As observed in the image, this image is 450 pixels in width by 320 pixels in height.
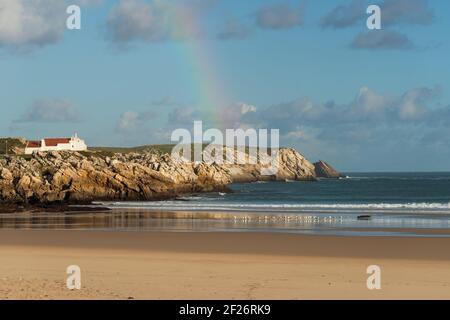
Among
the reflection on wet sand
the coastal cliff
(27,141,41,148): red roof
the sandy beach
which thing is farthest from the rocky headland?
(27,141,41,148): red roof

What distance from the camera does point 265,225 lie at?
3566 cm

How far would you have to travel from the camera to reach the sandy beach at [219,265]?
1477 cm

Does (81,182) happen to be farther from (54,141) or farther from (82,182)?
(54,141)

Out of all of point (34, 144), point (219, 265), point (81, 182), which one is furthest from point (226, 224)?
point (34, 144)

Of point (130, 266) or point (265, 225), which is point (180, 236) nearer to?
point (265, 225)

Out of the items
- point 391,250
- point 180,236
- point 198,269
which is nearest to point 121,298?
point 198,269

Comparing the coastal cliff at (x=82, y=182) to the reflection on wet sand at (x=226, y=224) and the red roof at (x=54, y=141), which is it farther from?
the red roof at (x=54, y=141)

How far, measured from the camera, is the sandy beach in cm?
1477

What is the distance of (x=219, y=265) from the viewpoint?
19594 mm

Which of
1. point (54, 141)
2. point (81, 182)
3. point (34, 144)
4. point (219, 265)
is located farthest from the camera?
point (34, 144)

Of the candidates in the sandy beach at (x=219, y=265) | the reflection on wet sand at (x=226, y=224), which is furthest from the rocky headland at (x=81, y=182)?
the sandy beach at (x=219, y=265)

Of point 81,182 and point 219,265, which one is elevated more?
point 81,182

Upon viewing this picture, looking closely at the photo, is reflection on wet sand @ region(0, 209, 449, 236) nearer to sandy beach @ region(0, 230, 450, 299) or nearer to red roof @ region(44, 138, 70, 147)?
sandy beach @ region(0, 230, 450, 299)
